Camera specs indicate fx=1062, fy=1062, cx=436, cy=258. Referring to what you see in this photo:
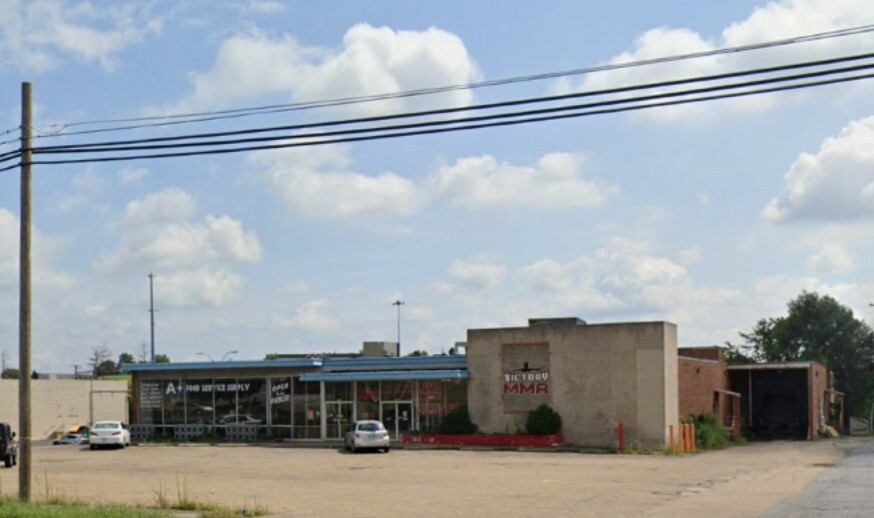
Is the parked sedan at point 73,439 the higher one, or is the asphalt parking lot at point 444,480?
the asphalt parking lot at point 444,480

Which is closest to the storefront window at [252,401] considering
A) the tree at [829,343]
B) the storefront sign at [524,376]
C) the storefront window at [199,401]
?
the storefront window at [199,401]

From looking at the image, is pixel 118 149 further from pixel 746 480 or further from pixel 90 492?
pixel 746 480

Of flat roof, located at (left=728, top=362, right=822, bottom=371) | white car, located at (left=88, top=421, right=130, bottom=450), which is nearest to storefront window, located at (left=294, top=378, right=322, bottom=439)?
white car, located at (left=88, top=421, right=130, bottom=450)

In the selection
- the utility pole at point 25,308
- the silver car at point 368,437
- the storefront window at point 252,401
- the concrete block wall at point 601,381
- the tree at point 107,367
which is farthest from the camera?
the tree at point 107,367

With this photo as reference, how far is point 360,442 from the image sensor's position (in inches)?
1812

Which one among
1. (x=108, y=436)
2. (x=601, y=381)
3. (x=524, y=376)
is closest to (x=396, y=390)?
(x=524, y=376)

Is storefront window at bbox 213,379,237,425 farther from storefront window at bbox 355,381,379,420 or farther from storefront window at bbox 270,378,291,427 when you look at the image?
storefront window at bbox 355,381,379,420

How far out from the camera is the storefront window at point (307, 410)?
5628 centimetres

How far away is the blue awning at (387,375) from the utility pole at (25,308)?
31.0 metres

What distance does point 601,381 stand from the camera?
161ft

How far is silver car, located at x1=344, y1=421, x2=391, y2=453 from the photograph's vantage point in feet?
151

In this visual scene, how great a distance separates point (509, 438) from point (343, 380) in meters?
10.2

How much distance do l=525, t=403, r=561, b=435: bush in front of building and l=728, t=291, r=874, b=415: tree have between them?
204 feet

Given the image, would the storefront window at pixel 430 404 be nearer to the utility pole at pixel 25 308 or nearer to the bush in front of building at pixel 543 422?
the bush in front of building at pixel 543 422
